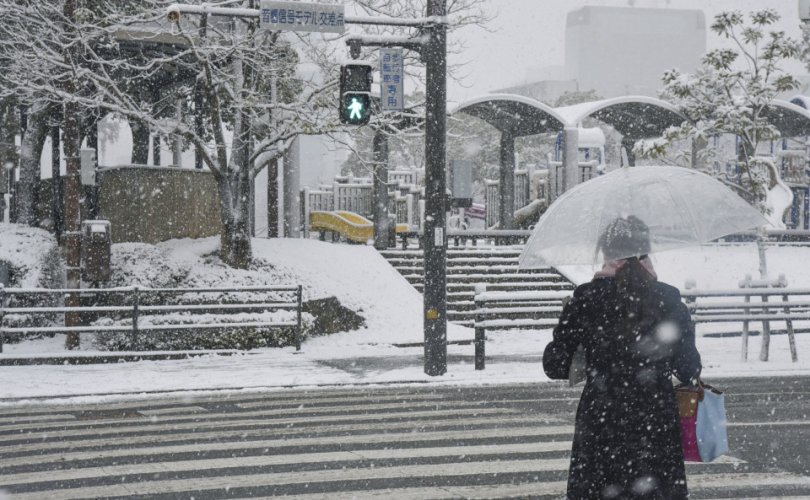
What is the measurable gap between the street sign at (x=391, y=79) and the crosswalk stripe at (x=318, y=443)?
7447 millimetres

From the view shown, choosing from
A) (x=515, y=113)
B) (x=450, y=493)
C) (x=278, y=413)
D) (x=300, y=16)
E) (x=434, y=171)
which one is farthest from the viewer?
(x=515, y=113)

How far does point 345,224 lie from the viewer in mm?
26312

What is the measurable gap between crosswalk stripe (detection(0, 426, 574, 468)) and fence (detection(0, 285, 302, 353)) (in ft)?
24.0

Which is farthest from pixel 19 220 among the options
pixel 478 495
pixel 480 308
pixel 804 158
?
pixel 804 158

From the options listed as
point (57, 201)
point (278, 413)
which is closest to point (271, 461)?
point (278, 413)

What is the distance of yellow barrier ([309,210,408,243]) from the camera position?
25.9m

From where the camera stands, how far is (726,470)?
25.4 feet

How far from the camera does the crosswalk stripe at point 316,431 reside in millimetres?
9047

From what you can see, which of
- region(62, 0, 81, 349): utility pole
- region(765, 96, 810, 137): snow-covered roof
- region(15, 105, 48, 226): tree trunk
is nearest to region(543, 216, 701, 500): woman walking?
region(62, 0, 81, 349): utility pole

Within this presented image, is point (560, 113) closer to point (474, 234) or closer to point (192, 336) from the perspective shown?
point (474, 234)

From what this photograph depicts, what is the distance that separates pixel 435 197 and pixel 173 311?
6830 mm

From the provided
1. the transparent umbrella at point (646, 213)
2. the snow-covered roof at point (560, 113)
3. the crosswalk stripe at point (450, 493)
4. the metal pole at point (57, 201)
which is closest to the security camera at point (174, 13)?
the crosswalk stripe at point (450, 493)

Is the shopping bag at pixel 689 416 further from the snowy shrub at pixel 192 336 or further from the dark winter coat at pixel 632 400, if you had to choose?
the snowy shrub at pixel 192 336

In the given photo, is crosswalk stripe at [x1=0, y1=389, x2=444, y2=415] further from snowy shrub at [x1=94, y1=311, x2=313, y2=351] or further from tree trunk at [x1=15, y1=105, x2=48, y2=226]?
tree trunk at [x1=15, y1=105, x2=48, y2=226]
